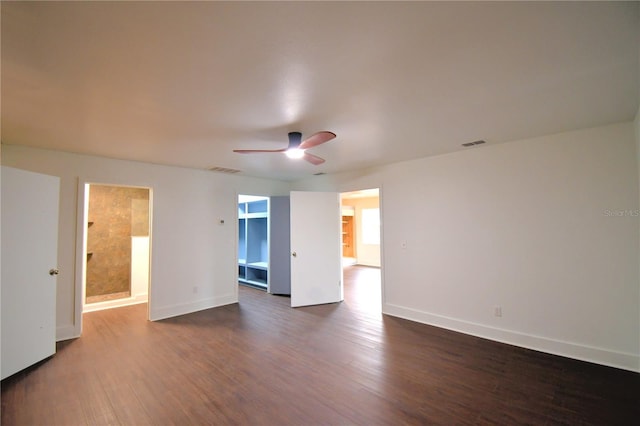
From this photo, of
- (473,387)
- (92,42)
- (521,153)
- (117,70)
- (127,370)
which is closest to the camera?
(92,42)

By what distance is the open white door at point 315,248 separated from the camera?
502 centimetres

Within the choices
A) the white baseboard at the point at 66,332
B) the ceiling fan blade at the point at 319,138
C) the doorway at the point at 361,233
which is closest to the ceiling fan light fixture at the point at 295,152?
the ceiling fan blade at the point at 319,138

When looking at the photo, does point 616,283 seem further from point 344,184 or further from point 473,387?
point 344,184

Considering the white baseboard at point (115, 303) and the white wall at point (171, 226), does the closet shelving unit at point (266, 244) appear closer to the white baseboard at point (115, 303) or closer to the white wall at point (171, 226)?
the white wall at point (171, 226)

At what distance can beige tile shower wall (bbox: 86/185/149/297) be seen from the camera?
5.31 meters

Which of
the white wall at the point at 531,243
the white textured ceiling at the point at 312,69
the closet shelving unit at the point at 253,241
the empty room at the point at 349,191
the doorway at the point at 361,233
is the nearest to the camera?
the white textured ceiling at the point at 312,69

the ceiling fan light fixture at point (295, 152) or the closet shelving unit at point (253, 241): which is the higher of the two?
the ceiling fan light fixture at point (295, 152)

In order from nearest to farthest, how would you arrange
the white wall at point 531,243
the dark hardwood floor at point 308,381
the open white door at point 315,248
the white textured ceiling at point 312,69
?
the white textured ceiling at point 312,69 → the dark hardwood floor at point 308,381 → the white wall at point 531,243 → the open white door at point 315,248

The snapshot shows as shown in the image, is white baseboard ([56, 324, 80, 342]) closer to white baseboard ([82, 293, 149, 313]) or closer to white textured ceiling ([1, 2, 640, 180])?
white baseboard ([82, 293, 149, 313])

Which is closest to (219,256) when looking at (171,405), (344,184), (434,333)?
(344,184)

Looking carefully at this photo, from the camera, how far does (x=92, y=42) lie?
59.4 inches

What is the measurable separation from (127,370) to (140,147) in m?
2.52

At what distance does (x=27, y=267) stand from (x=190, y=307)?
2239 mm

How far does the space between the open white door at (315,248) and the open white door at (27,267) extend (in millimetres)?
3168
